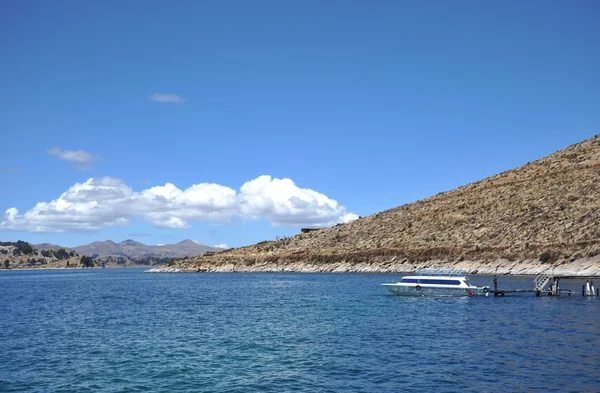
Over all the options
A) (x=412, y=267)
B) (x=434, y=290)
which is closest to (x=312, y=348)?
(x=434, y=290)

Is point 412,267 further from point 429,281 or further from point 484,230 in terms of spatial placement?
point 429,281

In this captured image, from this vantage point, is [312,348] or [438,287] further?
[438,287]

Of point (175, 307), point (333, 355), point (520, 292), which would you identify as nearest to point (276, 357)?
point (333, 355)

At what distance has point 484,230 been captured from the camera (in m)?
128

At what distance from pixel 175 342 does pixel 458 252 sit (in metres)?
90.5

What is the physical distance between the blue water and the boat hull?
19.5 ft

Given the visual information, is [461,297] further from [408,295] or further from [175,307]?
[175,307]

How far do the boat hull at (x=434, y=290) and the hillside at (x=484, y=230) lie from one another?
31.6 m

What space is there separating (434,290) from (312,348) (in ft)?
133

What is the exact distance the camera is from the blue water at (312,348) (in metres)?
27.9

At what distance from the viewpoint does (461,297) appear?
70.6m

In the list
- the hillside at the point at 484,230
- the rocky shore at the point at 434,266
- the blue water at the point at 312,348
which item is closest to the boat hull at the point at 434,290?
the blue water at the point at 312,348

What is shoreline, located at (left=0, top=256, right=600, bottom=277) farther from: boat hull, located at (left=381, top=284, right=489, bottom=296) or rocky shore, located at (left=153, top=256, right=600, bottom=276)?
boat hull, located at (left=381, top=284, right=489, bottom=296)

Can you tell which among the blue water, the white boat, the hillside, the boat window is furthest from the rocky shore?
the boat window
